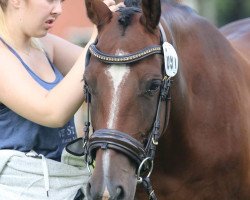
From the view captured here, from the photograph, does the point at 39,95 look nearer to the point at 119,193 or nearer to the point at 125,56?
the point at 125,56

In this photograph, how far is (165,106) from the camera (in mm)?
3902

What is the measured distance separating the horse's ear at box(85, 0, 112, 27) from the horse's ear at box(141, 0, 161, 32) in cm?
17

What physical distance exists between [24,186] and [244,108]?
1.19 meters

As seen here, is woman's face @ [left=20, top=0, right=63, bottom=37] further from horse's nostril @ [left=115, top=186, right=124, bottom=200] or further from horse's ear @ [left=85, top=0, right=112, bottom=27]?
horse's nostril @ [left=115, top=186, right=124, bottom=200]

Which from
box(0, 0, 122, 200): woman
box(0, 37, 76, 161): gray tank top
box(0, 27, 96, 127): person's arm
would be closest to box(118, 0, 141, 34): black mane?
box(0, 0, 122, 200): woman

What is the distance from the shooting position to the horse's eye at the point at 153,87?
3772mm

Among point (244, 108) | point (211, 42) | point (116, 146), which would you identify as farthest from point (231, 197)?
point (116, 146)

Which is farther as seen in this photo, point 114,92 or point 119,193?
point 114,92

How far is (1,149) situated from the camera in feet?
13.8

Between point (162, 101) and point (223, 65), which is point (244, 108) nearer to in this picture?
point (223, 65)

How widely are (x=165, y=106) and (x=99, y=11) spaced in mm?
511

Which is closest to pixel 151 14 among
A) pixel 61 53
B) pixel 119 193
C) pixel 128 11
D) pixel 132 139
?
pixel 128 11

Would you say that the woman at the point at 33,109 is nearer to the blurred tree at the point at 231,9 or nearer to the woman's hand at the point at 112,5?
the woman's hand at the point at 112,5

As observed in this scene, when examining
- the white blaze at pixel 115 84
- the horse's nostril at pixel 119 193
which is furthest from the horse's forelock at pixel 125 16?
the horse's nostril at pixel 119 193
